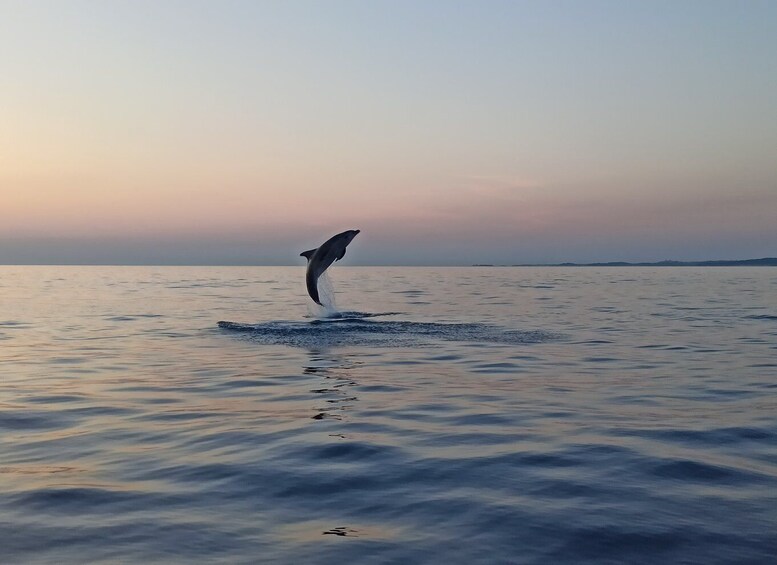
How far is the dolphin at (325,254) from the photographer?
23359 millimetres

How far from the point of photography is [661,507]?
666 centimetres

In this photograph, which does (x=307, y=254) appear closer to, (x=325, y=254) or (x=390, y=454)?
(x=325, y=254)

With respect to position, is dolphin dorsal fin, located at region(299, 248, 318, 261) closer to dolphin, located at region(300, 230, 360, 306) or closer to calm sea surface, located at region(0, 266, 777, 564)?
dolphin, located at region(300, 230, 360, 306)

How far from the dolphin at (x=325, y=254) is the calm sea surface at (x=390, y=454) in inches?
171

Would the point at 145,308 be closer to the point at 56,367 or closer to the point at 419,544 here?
the point at 56,367

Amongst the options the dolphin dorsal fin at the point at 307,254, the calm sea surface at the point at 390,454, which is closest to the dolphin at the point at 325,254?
the dolphin dorsal fin at the point at 307,254

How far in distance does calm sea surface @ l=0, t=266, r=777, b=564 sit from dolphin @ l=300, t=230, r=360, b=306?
433 centimetres

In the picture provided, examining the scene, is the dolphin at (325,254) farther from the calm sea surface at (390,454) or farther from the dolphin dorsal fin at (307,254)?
the calm sea surface at (390,454)

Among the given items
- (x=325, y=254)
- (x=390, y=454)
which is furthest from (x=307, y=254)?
(x=390, y=454)

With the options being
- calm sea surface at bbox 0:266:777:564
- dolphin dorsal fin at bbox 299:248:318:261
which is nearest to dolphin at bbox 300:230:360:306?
dolphin dorsal fin at bbox 299:248:318:261

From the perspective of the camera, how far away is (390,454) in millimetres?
8617

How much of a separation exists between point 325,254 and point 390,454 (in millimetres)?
15464

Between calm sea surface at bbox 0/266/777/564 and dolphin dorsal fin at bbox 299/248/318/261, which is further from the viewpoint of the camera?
dolphin dorsal fin at bbox 299/248/318/261

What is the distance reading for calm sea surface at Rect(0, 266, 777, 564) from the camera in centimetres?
585
